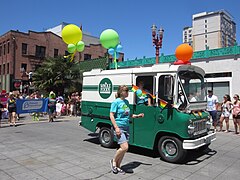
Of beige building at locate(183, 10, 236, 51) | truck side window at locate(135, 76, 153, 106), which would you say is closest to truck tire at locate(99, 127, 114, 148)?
truck side window at locate(135, 76, 153, 106)

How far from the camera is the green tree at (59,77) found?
2311 cm

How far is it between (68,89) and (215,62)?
14.3 metres

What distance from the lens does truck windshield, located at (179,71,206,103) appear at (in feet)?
19.3

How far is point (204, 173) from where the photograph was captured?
5.01 metres

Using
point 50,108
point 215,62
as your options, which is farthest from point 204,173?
point 215,62

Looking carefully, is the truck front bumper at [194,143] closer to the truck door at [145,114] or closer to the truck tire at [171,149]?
the truck tire at [171,149]

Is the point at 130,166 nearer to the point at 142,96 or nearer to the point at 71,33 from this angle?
the point at 142,96

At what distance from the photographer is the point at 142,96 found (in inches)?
243

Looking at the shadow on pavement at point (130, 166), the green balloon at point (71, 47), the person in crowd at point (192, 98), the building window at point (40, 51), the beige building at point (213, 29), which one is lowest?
the shadow on pavement at point (130, 166)

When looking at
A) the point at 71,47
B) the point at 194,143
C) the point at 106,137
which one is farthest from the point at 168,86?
the point at 71,47

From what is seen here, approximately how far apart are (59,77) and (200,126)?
62.9ft

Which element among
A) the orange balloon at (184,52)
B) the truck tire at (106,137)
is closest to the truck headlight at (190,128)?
the truck tire at (106,137)

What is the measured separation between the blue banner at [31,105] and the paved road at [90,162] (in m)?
5.69

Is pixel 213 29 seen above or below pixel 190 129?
above
